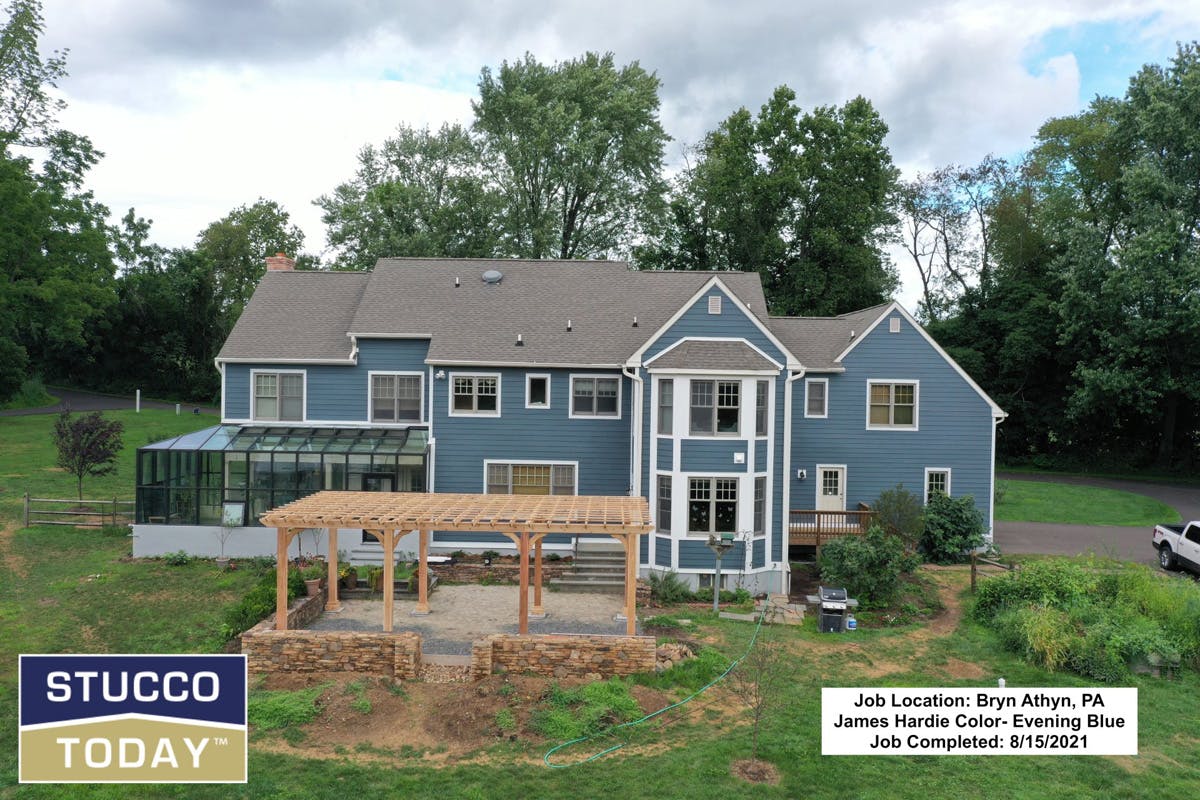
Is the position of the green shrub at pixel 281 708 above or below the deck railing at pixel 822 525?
below

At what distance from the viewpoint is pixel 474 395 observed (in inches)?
904

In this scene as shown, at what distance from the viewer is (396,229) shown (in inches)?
1615

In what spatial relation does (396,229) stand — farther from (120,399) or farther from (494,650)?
(494,650)

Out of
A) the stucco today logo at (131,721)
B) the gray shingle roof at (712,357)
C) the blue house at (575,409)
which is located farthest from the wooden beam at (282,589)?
the gray shingle roof at (712,357)

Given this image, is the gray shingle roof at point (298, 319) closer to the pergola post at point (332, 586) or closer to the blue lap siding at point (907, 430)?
the pergola post at point (332, 586)

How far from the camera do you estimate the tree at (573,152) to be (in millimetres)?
41938

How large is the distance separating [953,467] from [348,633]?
1874 cm

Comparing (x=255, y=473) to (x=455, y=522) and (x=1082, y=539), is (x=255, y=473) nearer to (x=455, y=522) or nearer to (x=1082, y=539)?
(x=455, y=522)

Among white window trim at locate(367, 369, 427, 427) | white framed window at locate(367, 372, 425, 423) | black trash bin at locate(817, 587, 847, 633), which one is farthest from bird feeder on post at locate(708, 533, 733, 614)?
white framed window at locate(367, 372, 425, 423)

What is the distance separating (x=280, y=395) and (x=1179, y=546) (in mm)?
26060

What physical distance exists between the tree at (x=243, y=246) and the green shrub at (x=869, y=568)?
4946 cm

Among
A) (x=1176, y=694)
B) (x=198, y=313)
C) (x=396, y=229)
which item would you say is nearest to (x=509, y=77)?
Result: (x=396, y=229)

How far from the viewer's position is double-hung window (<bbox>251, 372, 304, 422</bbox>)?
23594mm

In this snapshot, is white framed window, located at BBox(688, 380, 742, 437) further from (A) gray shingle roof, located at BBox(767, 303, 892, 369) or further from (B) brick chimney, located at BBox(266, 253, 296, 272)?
(B) brick chimney, located at BBox(266, 253, 296, 272)
